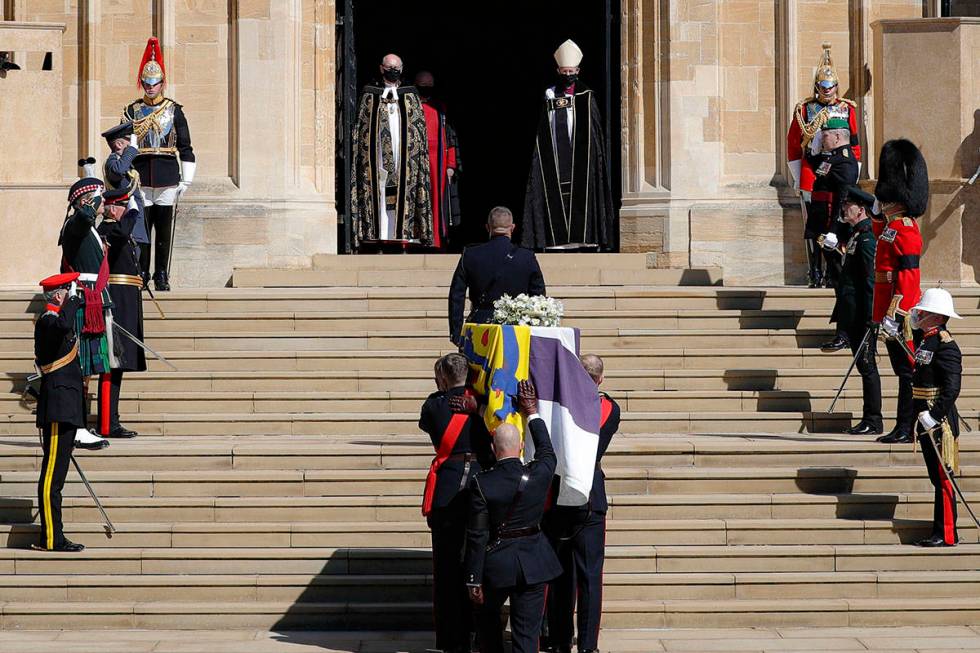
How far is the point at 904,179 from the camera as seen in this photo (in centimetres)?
1307

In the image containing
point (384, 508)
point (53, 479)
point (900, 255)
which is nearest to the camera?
point (53, 479)

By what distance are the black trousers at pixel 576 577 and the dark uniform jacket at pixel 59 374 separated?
11.0 feet

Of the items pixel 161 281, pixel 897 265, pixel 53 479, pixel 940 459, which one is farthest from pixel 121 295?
pixel 940 459

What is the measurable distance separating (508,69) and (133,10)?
29.4 ft

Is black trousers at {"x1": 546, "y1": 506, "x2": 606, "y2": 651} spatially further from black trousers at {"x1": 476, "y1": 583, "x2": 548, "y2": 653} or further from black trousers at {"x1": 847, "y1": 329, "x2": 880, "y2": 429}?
black trousers at {"x1": 847, "y1": 329, "x2": 880, "y2": 429}

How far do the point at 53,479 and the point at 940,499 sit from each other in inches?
220

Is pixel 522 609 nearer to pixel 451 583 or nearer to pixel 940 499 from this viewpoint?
pixel 451 583

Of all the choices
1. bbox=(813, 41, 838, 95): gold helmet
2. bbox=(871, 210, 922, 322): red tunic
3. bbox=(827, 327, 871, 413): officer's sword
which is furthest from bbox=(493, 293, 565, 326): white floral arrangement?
bbox=(813, 41, 838, 95): gold helmet

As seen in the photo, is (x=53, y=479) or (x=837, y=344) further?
(x=837, y=344)

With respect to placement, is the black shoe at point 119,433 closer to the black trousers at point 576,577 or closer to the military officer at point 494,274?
the military officer at point 494,274

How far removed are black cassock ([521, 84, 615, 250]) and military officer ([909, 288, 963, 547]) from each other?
23.5 feet

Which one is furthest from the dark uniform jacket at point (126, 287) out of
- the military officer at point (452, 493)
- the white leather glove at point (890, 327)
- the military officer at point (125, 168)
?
the white leather glove at point (890, 327)

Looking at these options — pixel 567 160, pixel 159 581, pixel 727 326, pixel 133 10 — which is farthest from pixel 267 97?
pixel 159 581

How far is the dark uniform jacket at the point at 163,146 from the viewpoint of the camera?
15.7 meters
